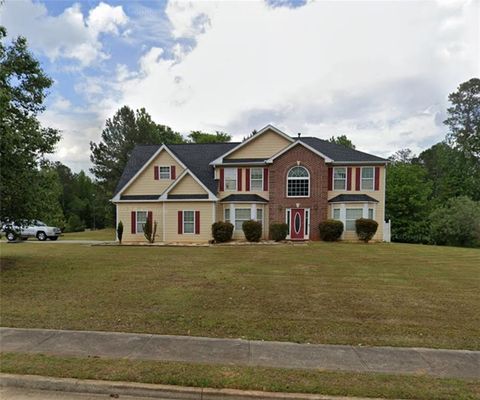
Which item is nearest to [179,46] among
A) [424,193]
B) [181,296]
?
[181,296]

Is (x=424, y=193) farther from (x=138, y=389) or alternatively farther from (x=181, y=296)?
(x=138, y=389)

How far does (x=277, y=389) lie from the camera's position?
3.96 m

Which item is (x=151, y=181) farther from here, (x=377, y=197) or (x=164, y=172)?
(x=377, y=197)

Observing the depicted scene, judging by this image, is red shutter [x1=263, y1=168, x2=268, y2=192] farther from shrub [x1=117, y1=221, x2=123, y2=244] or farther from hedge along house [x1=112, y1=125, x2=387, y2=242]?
shrub [x1=117, y1=221, x2=123, y2=244]

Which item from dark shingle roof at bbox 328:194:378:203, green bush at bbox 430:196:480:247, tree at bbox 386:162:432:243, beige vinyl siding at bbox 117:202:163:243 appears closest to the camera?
dark shingle roof at bbox 328:194:378:203

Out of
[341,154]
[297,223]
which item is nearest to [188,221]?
[297,223]

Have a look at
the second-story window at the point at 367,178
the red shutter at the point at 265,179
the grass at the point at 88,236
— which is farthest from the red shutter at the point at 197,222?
the second-story window at the point at 367,178

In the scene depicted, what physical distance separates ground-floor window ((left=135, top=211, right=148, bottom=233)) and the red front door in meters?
10.7

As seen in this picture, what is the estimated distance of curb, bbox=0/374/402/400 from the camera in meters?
3.85

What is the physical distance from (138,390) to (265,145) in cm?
2231

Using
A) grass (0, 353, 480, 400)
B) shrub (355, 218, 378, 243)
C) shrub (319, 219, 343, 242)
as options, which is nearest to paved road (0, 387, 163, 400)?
grass (0, 353, 480, 400)

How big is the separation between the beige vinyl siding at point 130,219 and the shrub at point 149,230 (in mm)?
356

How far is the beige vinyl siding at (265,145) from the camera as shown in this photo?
25109 millimetres

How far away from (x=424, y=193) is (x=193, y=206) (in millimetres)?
25069
